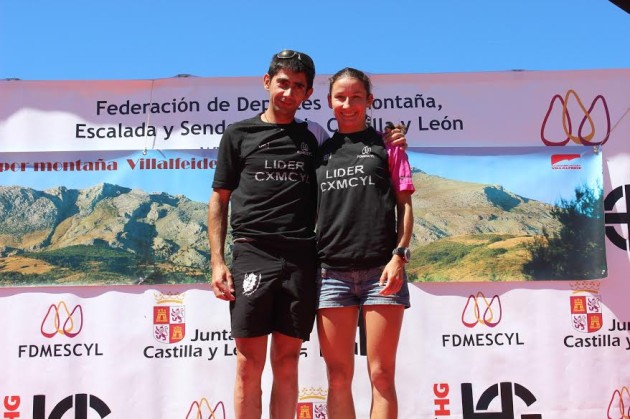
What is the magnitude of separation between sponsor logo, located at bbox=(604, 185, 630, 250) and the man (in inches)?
84.3

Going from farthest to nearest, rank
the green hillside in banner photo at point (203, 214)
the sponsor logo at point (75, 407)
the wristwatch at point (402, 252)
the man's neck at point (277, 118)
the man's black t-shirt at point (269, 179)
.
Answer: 1. the green hillside in banner photo at point (203, 214)
2. the sponsor logo at point (75, 407)
3. the man's neck at point (277, 118)
4. the man's black t-shirt at point (269, 179)
5. the wristwatch at point (402, 252)

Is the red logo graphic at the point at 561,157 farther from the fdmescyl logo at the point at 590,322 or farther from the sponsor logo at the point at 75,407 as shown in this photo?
the sponsor logo at the point at 75,407

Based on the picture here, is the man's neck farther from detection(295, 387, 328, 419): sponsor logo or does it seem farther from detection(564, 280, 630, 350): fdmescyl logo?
detection(564, 280, 630, 350): fdmescyl logo

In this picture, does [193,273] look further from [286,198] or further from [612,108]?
[612,108]

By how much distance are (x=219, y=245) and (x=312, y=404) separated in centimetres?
153

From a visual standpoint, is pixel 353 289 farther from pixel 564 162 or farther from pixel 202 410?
pixel 564 162

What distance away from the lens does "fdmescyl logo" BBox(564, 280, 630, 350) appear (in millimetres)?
3814

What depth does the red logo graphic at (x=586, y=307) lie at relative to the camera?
3.82 m

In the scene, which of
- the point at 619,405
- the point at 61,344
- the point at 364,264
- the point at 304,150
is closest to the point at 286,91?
the point at 304,150

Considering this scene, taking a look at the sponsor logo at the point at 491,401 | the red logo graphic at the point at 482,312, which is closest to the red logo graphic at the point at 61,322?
the sponsor logo at the point at 491,401

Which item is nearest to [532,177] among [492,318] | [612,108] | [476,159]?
[476,159]

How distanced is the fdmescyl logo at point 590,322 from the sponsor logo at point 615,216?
30 centimetres

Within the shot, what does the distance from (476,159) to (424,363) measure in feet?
4.24

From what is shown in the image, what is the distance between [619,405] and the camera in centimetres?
380
